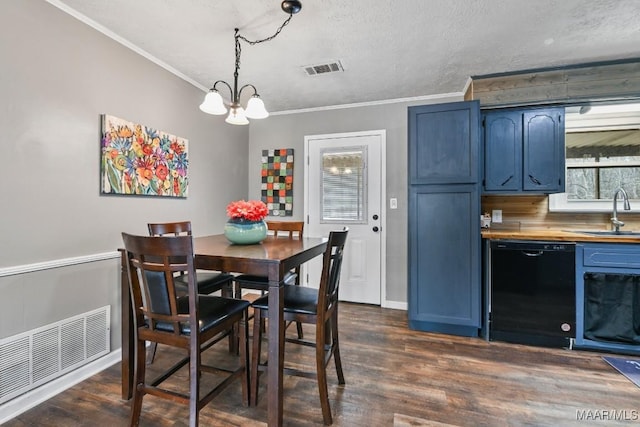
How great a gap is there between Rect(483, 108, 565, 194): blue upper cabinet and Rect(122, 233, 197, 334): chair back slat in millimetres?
2728

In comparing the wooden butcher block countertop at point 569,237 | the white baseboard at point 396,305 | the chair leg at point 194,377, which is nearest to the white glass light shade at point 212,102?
the chair leg at point 194,377

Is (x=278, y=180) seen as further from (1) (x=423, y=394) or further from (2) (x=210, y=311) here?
(1) (x=423, y=394)

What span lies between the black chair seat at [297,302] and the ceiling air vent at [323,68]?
78.8 inches

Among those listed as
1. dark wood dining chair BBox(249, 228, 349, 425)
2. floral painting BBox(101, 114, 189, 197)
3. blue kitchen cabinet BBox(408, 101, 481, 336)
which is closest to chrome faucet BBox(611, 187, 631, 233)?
blue kitchen cabinet BBox(408, 101, 481, 336)

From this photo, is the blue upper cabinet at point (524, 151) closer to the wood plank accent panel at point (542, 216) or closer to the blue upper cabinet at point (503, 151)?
the blue upper cabinet at point (503, 151)

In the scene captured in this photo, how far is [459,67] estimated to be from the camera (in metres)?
2.78

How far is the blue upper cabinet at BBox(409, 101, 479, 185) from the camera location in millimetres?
2725

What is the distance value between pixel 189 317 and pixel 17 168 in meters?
1.37

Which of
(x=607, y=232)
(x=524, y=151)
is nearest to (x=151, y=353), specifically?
(x=524, y=151)

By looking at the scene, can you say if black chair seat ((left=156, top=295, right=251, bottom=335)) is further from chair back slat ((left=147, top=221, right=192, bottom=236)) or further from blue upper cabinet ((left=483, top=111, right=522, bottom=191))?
blue upper cabinet ((left=483, top=111, right=522, bottom=191))

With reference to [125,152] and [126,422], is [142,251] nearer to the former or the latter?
[126,422]

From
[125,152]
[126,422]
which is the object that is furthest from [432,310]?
[125,152]

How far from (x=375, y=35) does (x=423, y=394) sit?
2.51 metres

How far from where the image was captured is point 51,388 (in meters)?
1.84
